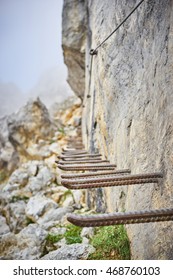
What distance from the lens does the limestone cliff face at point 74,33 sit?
26.2 ft

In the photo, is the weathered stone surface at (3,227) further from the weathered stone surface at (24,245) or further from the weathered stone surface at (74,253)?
the weathered stone surface at (74,253)

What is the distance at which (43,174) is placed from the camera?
9.21 metres

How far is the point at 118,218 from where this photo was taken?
138cm

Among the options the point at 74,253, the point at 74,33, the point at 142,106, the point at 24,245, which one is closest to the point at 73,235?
the point at 24,245

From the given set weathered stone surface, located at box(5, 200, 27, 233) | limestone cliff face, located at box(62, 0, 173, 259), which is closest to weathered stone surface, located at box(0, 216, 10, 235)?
weathered stone surface, located at box(5, 200, 27, 233)

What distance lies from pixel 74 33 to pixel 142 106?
6933 mm

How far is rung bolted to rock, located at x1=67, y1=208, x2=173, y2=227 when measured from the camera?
4.38 feet

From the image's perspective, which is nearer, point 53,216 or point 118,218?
point 118,218

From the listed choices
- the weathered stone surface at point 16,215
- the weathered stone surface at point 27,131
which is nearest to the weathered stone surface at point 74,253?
the weathered stone surface at point 16,215

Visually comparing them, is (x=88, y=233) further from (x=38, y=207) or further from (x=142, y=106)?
(x=38, y=207)

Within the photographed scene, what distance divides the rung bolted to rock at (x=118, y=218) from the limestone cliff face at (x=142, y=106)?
33cm

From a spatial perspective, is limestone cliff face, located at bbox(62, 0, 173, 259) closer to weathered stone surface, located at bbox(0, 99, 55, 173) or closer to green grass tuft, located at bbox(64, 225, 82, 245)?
green grass tuft, located at bbox(64, 225, 82, 245)

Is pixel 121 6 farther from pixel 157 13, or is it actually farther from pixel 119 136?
pixel 119 136
